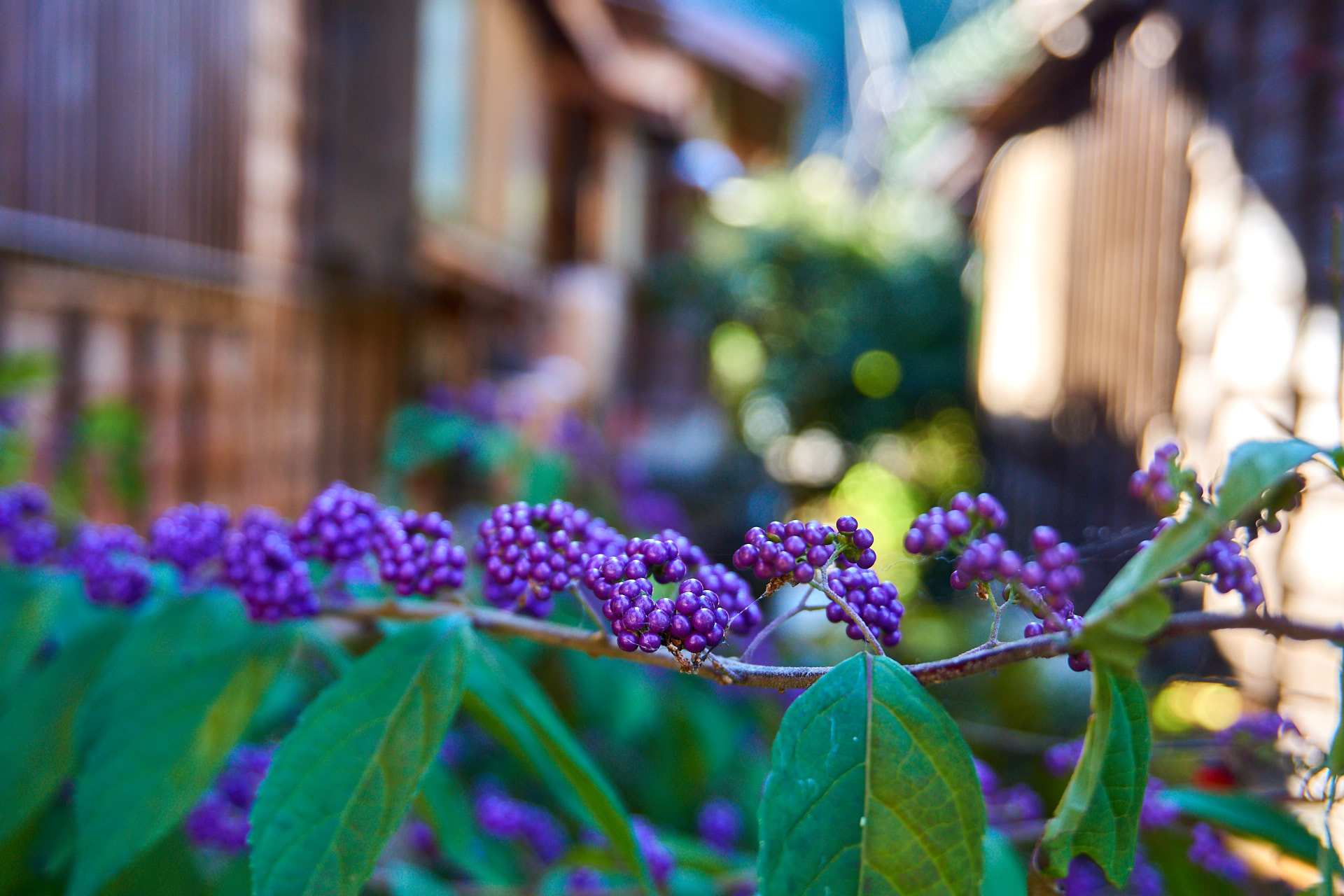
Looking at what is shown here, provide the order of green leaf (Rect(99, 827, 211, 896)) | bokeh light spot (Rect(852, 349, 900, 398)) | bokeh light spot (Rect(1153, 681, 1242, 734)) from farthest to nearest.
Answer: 1. bokeh light spot (Rect(852, 349, 900, 398))
2. bokeh light spot (Rect(1153, 681, 1242, 734))
3. green leaf (Rect(99, 827, 211, 896))

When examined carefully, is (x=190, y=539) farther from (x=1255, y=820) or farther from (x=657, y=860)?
(x=1255, y=820)

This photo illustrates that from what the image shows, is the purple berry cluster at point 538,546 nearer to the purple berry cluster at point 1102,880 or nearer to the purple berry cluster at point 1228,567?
the purple berry cluster at point 1228,567

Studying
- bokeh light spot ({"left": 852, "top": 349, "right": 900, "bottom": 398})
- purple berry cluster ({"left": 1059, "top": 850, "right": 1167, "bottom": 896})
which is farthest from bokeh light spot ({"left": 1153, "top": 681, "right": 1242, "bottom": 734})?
bokeh light spot ({"left": 852, "top": 349, "right": 900, "bottom": 398})

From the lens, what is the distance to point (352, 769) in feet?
2.06

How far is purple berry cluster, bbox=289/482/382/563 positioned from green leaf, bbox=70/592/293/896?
10 centimetres

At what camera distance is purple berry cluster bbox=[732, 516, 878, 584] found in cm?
57

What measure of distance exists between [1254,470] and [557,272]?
8.72 m

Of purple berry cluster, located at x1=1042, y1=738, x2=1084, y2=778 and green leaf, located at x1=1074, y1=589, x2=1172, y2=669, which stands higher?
green leaf, located at x1=1074, y1=589, x2=1172, y2=669

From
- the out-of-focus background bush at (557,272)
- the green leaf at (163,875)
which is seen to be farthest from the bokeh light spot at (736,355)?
the green leaf at (163,875)

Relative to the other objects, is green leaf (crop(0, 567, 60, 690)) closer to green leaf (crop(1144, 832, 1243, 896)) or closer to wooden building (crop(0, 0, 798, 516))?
green leaf (crop(1144, 832, 1243, 896))

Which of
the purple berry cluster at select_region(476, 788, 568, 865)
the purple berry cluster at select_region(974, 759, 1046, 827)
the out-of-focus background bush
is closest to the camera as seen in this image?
the purple berry cluster at select_region(974, 759, 1046, 827)

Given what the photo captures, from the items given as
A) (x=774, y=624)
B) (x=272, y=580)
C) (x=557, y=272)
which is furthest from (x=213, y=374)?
(x=557, y=272)

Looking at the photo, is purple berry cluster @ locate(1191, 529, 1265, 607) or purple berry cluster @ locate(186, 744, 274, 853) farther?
purple berry cluster @ locate(186, 744, 274, 853)

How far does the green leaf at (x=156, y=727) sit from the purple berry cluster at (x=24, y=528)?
0.32m
